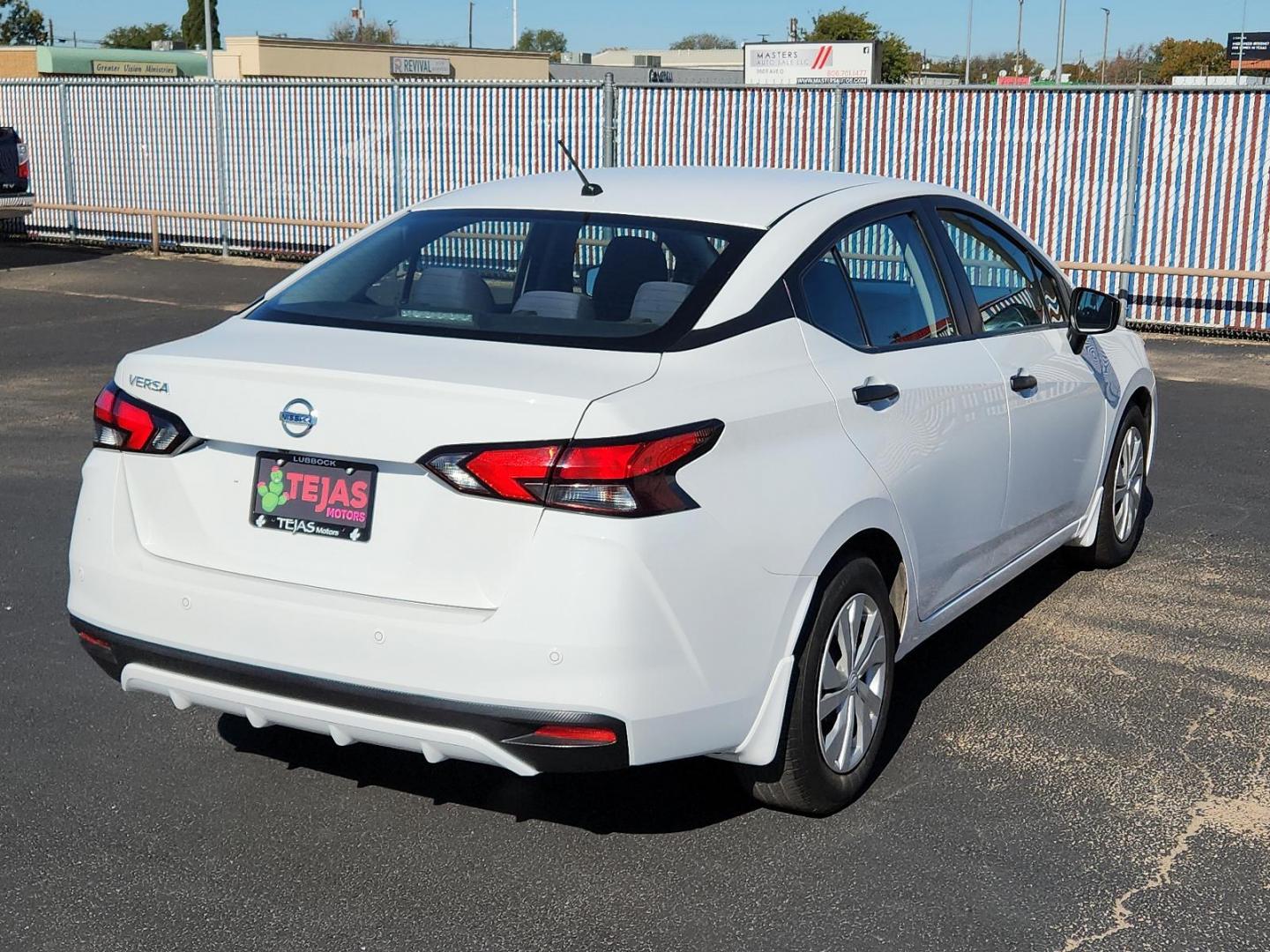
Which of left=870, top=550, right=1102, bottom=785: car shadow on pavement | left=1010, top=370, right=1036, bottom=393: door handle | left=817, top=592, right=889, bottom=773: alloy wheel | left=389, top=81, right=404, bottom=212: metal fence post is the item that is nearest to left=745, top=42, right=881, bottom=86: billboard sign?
left=389, top=81, right=404, bottom=212: metal fence post

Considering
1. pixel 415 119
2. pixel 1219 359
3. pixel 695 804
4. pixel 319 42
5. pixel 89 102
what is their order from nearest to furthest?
1. pixel 695 804
2. pixel 1219 359
3. pixel 415 119
4. pixel 89 102
5. pixel 319 42

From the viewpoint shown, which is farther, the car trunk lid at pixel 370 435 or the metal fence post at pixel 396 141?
the metal fence post at pixel 396 141

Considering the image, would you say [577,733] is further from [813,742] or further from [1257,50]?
[1257,50]

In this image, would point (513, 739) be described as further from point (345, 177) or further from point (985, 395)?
point (345, 177)

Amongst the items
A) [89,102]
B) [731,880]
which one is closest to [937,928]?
[731,880]

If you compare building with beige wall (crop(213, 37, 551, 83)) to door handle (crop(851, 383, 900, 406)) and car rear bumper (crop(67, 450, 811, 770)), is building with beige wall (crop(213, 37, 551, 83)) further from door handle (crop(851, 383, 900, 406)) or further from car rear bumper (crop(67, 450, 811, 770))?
car rear bumper (crop(67, 450, 811, 770))

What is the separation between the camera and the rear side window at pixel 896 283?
4598 millimetres

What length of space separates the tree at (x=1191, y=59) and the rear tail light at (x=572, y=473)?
10370 cm

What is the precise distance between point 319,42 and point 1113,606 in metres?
50.9

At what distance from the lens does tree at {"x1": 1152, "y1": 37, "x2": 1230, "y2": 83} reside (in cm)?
10444

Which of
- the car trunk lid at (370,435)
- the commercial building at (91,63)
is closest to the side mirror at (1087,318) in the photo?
the car trunk lid at (370,435)

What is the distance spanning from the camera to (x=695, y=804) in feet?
14.3

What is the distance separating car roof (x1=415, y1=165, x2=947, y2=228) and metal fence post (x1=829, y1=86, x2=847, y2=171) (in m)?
13.0

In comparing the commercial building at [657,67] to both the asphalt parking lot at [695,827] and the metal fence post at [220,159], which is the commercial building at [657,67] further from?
the asphalt parking lot at [695,827]
